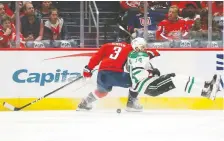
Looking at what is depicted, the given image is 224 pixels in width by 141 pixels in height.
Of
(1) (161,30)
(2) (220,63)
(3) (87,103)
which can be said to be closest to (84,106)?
(3) (87,103)

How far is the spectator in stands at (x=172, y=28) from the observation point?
27.7 ft

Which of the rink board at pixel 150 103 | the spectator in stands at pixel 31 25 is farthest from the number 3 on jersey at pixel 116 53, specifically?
the spectator in stands at pixel 31 25

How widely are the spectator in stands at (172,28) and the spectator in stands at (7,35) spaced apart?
5.78 ft

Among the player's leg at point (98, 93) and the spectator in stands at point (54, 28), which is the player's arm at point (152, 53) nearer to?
the player's leg at point (98, 93)

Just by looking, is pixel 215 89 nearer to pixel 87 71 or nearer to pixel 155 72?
pixel 155 72

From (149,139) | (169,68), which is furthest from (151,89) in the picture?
(149,139)

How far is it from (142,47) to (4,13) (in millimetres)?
1797

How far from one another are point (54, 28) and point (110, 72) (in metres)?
0.99

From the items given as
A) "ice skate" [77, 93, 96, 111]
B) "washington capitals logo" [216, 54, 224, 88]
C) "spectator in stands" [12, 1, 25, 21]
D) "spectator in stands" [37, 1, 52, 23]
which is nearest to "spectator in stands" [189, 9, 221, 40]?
"washington capitals logo" [216, 54, 224, 88]

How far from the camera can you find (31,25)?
8.34m

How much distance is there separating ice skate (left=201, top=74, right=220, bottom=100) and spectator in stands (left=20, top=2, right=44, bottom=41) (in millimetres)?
2152

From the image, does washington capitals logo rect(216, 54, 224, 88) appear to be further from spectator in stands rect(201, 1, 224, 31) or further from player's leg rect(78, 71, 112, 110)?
player's leg rect(78, 71, 112, 110)

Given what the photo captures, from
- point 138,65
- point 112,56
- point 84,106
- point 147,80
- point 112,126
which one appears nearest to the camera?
point 112,126

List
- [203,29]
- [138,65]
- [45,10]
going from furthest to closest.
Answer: [203,29], [45,10], [138,65]
